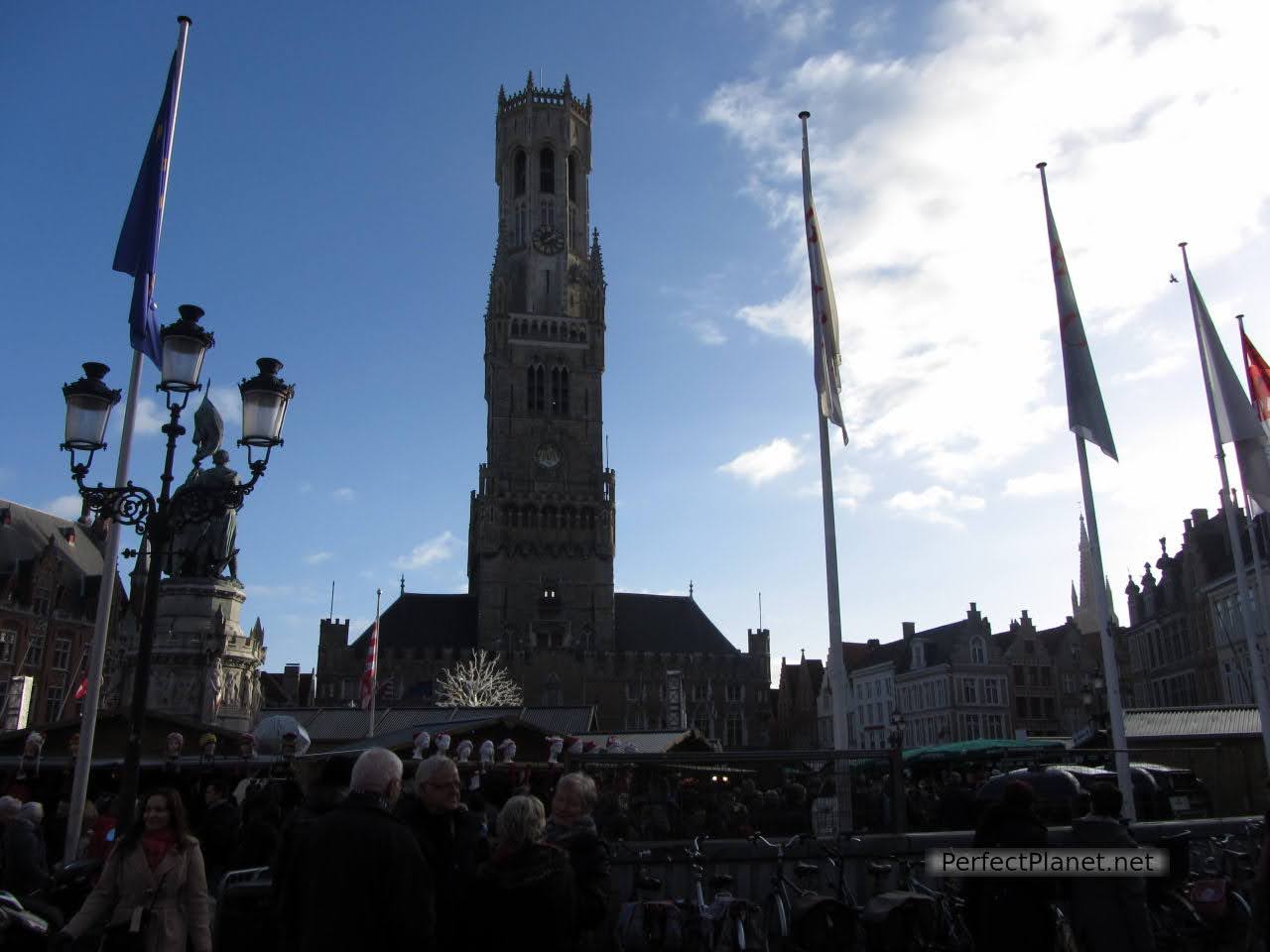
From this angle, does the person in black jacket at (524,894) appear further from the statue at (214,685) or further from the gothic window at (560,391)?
the gothic window at (560,391)

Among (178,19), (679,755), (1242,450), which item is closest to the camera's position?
(679,755)

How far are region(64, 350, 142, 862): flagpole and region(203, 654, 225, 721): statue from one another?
10.1m

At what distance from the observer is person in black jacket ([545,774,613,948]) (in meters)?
5.40

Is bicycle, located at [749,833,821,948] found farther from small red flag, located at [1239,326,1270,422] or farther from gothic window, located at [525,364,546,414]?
gothic window, located at [525,364,546,414]

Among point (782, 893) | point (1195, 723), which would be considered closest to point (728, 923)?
point (782, 893)

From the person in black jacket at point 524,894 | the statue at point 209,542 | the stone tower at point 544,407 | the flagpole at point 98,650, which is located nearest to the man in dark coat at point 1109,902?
the person in black jacket at point 524,894

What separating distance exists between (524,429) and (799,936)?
65315mm

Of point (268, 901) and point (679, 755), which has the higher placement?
point (679, 755)

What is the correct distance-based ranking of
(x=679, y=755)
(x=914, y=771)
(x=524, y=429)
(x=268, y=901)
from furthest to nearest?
(x=524, y=429) → (x=914, y=771) → (x=679, y=755) → (x=268, y=901)

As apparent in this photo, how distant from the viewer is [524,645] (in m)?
68.4

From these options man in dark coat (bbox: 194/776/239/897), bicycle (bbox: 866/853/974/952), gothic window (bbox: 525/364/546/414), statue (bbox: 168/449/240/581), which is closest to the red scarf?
man in dark coat (bbox: 194/776/239/897)

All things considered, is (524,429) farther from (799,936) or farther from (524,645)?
(799,936)

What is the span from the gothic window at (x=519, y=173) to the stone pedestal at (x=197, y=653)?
210ft

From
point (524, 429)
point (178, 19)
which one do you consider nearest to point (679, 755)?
point (178, 19)
